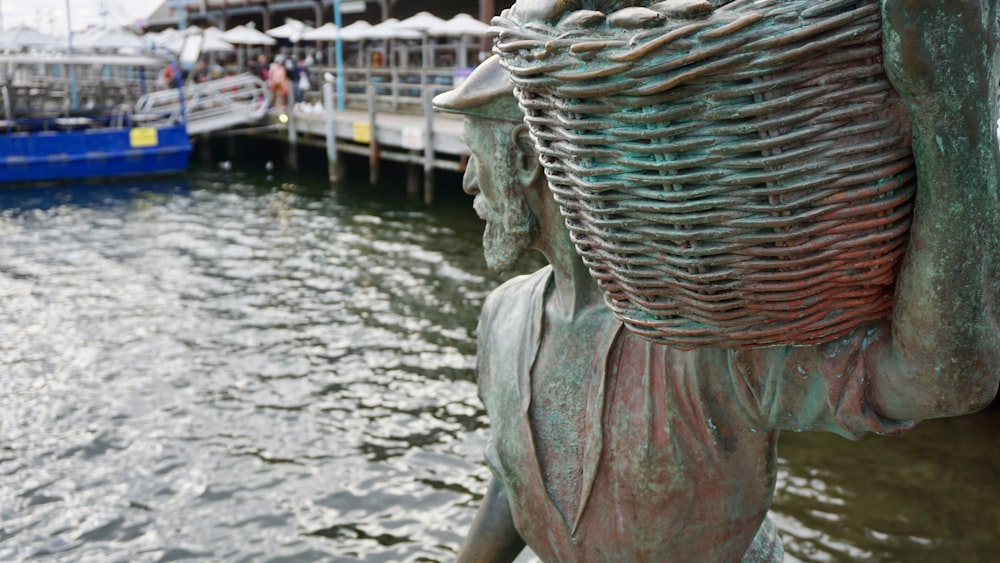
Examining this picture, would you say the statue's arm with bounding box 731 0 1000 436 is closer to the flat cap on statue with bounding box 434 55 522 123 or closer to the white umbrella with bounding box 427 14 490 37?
the flat cap on statue with bounding box 434 55 522 123

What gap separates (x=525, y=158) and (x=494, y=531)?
829 mm

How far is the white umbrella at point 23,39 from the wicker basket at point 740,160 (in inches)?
947

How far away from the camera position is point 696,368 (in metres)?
1.48

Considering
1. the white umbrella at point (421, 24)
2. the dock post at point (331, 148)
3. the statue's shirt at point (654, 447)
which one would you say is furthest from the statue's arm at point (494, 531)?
the white umbrella at point (421, 24)

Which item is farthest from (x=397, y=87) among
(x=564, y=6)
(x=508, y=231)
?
(x=564, y=6)

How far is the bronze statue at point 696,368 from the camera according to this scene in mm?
1004

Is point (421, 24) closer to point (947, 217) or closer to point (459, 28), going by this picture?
point (459, 28)

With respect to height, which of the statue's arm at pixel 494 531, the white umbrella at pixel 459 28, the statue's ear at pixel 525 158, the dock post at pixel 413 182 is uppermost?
the white umbrella at pixel 459 28

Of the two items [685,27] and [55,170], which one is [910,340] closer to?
[685,27]

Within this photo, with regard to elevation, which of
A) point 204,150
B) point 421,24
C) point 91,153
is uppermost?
point 421,24

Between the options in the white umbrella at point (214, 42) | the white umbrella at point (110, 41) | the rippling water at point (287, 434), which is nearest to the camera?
the rippling water at point (287, 434)

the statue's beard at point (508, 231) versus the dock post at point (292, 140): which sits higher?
the statue's beard at point (508, 231)

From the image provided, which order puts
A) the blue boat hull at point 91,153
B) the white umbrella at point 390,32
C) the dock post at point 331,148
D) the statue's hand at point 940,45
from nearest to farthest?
1. the statue's hand at point 940,45
2. the blue boat hull at point 91,153
3. the dock post at point 331,148
4. the white umbrella at point 390,32

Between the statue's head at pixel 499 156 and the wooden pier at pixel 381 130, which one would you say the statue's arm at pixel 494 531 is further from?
the wooden pier at pixel 381 130
